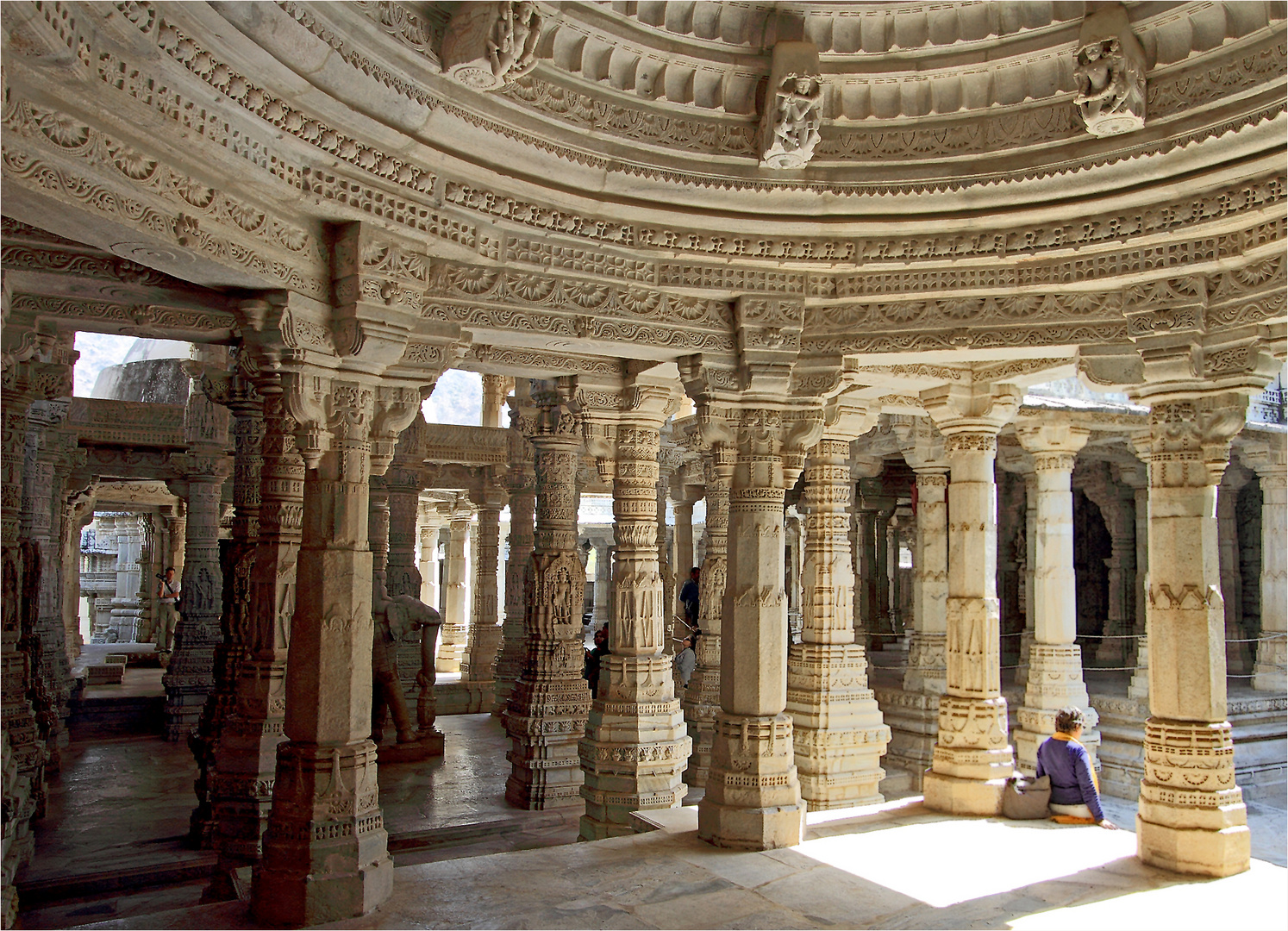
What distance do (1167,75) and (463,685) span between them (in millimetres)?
11860

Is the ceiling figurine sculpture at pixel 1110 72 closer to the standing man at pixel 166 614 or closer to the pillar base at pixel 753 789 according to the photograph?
the pillar base at pixel 753 789

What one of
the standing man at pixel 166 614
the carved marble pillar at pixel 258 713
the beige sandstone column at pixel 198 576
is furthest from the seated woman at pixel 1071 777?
the standing man at pixel 166 614

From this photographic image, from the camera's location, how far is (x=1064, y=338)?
556 cm

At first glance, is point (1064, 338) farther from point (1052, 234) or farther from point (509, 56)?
point (509, 56)

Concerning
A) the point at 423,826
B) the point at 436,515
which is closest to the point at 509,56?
the point at 423,826

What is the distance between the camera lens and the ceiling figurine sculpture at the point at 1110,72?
4.42 metres

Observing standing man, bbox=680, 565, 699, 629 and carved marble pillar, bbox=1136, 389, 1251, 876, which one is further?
standing man, bbox=680, 565, 699, 629

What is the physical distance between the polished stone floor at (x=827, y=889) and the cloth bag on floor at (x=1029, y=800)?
344 mm

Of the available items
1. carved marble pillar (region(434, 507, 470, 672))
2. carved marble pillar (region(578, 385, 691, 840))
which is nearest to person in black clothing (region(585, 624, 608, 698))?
carved marble pillar (region(578, 385, 691, 840))

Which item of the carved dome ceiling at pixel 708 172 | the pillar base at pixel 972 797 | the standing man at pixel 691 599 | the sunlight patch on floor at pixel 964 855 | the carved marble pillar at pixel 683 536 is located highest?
the carved dome ceiling at pixel 708 172

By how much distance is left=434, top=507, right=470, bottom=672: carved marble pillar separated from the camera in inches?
744

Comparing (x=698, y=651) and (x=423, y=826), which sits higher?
(x=698, y=651)

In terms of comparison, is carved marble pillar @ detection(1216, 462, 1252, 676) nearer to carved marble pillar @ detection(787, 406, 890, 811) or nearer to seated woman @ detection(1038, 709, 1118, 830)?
carved marble pillar @ detection(787, 406, 890, 811)

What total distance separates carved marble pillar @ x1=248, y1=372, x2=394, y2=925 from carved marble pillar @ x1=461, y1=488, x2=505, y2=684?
31.5ft
